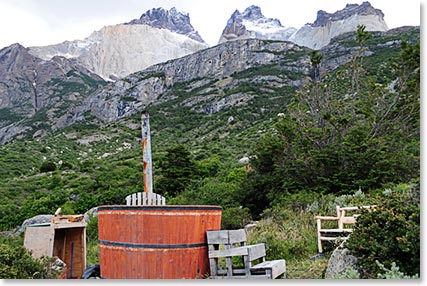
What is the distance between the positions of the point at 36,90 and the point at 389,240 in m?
94.5

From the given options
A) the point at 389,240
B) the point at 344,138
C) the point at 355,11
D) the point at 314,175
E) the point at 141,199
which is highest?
the point at 355,11

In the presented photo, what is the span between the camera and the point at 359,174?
25.1ft

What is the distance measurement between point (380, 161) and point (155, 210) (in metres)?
4.41

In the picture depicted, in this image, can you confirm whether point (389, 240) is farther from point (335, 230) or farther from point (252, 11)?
point (252, 11)

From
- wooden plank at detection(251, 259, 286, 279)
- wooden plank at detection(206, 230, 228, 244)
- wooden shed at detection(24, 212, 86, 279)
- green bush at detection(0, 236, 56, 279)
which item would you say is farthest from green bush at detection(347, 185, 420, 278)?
wooden shed at detection(24, 212, 86, 279)

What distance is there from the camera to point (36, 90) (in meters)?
90.2

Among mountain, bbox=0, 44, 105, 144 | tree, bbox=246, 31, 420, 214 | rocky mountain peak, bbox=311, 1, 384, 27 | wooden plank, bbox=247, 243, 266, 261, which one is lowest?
wooden plank, bbox=247, 243, 266, 261

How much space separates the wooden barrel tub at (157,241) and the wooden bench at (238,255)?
0.13 meters

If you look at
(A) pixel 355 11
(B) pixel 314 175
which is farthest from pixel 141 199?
(A) pixel 355 11

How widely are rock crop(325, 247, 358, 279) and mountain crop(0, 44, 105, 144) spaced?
59.3 metres

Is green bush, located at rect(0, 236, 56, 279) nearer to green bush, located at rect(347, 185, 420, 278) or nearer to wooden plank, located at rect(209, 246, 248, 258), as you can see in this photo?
wooden plank, located at rect(209, 246, 248, 258)

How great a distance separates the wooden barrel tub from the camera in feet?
14.0

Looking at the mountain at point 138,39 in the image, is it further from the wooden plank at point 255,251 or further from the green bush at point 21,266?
the green bush at point 21,266

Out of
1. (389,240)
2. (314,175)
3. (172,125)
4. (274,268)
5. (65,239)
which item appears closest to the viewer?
(389,240)
